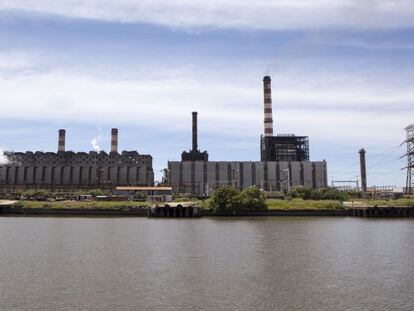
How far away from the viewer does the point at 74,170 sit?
391ft

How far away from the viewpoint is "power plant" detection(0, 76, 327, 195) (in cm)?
11069

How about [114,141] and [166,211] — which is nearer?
[166,211]

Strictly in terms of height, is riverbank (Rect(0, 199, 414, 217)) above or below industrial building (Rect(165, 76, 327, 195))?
below

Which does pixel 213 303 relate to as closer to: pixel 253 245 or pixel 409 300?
pixel 409 300

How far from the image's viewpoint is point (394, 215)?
68062 millimetres

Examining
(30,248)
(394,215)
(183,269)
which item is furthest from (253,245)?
(394,215)

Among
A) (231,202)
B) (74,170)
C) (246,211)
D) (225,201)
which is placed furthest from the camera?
(74,170)

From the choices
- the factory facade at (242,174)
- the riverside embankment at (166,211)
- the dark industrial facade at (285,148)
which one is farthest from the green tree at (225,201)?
the dark industrial facade at (285,148)

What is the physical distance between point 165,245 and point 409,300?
1794 centimetres

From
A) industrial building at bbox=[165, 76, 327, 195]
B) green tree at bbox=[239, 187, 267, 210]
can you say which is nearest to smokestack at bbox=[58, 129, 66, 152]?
industrial building at bbox=[165, 76, 327, 195]

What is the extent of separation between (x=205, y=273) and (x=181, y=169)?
89.6 meters

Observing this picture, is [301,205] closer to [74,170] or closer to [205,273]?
[205,273]

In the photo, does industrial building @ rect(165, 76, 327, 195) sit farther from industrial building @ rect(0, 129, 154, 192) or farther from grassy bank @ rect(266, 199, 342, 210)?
grassy bank @ rect(266, 199, 342, 210)

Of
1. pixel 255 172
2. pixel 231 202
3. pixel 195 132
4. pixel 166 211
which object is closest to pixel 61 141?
pixel 195 132
